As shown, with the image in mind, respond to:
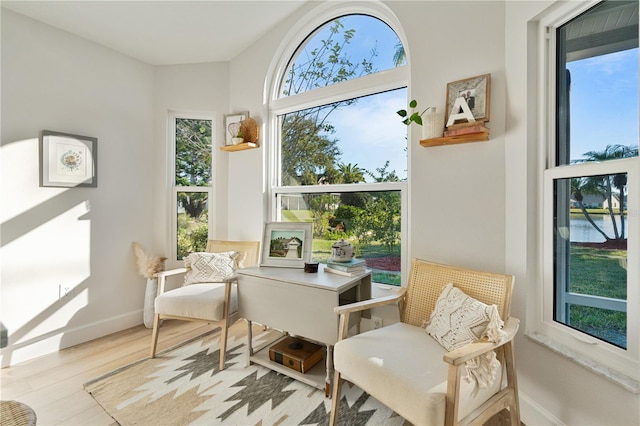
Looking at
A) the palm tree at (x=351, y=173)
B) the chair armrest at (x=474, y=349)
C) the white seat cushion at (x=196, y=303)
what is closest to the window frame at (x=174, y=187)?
the white seat cushion at (x=196, y=303)

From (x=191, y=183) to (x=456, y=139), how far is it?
2.55 meters

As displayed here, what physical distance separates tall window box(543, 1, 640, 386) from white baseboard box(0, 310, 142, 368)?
328 cm

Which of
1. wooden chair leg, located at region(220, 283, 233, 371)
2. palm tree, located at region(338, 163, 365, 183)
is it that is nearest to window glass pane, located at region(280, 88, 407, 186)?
palm tree, located at region(338, 163, 365, 183)

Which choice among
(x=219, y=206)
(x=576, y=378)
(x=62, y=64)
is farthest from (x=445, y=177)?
(x=62, y=64)

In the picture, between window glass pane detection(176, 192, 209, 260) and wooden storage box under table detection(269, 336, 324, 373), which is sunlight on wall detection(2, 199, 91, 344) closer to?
window glass pane detection(176, 192, 209, 260)

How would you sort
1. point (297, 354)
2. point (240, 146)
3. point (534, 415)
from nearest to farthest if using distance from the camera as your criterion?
point (534, 415)
point (297, 354)
point (240, 146)

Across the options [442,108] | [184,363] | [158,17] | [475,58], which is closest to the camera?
[475,58]

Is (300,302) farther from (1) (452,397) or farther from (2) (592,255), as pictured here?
(2) (592,255)

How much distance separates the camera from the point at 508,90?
66.9 inches

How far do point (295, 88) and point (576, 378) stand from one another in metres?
2.79

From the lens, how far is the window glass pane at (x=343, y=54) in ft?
7.66

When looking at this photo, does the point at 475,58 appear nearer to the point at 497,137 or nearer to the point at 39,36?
the point at 497,137

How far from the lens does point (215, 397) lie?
71.5 inches

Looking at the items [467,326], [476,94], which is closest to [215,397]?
[467,326]
